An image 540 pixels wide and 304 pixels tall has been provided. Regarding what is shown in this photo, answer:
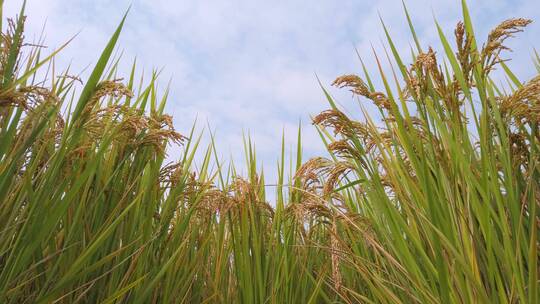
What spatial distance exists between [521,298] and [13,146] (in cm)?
159

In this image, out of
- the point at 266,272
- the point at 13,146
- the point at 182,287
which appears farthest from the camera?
the point at 266,272

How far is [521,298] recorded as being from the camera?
58.6 inches

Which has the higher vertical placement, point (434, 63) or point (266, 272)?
point (434, 63)

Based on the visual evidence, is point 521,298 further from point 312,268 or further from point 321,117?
point 312,268

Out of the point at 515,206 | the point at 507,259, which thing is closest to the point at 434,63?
the point at 515,206

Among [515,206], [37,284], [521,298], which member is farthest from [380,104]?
[37,284]

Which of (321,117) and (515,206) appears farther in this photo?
(321,117)

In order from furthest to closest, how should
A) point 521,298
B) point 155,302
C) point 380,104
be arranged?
point 155,302, point 380,104, point 521,298

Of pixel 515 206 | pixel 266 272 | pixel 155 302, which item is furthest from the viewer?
pixel 266 272

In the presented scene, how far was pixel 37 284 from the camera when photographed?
1.95 meters

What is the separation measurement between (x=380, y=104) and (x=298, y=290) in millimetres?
1090

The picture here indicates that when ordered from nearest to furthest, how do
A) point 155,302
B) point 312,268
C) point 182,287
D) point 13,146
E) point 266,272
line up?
point 13,146 → point 155,302 → point 182,287 → point 266,272 → point 312,268

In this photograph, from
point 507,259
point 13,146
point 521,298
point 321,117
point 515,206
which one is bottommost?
point 521,298

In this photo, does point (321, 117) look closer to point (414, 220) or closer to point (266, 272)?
point (414, 220)
